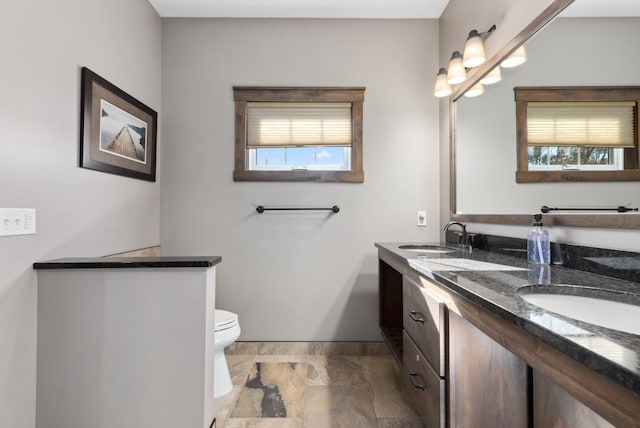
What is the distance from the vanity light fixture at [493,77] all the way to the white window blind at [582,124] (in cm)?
35

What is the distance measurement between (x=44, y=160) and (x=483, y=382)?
6.59 ft

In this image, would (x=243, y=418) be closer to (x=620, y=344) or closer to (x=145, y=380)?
(x=145, y=380)

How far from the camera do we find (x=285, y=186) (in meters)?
2.45

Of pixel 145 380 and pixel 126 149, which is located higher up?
pixel 126 149

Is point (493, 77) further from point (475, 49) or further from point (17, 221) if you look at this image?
point (17, 221)

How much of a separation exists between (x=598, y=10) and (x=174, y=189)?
259 cm

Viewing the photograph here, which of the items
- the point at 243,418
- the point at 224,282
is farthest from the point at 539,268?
the point at 224,282

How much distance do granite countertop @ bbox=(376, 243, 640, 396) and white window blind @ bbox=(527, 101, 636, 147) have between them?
0.50m

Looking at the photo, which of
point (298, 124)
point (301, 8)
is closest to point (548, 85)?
point (298, 124)

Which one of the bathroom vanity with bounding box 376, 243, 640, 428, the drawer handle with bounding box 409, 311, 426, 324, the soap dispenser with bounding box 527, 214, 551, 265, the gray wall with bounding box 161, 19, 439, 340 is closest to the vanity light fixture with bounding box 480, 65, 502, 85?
the gray wall with bounding box 161, 19, 439, 340

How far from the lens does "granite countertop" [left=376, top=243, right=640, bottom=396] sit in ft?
1.65

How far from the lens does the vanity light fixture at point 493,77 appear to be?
1.72 metres

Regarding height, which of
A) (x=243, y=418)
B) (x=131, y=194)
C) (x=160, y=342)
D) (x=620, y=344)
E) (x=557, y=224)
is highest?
(x=131, y=194)

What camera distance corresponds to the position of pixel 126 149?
2006mm
